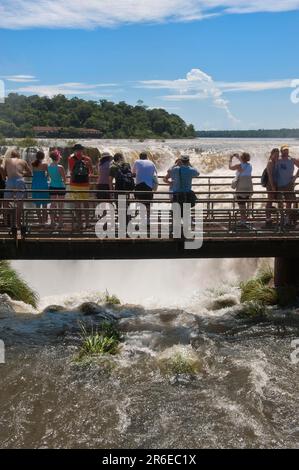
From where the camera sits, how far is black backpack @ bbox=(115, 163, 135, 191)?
42.5ft

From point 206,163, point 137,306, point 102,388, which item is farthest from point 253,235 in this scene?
point 206,163

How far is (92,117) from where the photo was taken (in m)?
140

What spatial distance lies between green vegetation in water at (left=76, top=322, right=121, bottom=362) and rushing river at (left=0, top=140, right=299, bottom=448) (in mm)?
202

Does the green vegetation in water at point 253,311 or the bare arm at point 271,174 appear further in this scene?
the green vegetation in water at point 253,311

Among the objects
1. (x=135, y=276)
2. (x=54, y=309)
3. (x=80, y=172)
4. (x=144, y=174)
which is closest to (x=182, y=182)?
(x=144, y=174)

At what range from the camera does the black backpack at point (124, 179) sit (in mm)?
12945

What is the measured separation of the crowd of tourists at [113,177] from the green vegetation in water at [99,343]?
237 centimetres

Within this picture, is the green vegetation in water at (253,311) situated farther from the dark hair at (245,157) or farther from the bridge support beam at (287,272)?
the dark hair at (245,157)

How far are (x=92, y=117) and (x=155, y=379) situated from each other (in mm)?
133469

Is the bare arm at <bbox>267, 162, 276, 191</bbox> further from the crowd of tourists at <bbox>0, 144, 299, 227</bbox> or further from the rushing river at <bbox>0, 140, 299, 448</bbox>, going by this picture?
the rushing river at <bbox>0, 140, 299, 448</bbox>

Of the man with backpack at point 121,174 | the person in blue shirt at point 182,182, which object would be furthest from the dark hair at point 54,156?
the person in blue shirt at point 182,182

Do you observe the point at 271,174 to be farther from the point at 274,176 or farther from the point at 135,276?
the point at 135,276

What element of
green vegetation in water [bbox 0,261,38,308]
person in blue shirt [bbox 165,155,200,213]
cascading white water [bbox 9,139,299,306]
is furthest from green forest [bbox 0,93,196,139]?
person in blue shirt [bbox 165,155,200,213]

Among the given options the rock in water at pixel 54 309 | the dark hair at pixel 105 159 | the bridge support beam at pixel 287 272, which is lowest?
the rock in water at pixel 54 309
